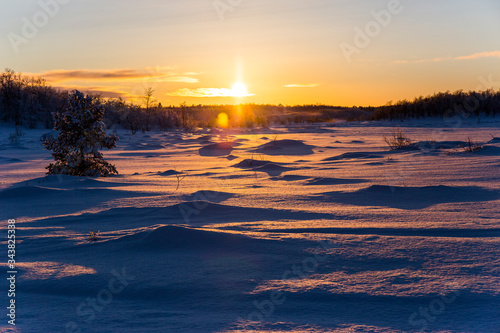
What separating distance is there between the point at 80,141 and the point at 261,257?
4.99 metres

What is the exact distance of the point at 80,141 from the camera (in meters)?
6.62

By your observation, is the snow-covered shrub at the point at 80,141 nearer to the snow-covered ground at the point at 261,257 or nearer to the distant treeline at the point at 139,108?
the snow-covered ground at the point at 261,257

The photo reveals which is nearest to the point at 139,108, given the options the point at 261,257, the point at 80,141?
the point at 80,141

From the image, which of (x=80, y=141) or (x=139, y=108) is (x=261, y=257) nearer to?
(x=80, y=141)

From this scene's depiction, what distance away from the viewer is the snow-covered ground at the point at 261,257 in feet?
5.73

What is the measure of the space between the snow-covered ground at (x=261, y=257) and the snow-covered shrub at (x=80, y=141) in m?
1.40

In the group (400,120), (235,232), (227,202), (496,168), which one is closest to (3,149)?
(227,202)

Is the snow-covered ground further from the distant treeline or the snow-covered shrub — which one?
the distant treeline

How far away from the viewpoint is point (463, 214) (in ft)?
11.0

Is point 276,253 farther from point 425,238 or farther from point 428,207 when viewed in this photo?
point 428,207

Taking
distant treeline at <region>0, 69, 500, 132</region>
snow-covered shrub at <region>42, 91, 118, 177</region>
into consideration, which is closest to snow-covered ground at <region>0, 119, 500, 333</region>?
snow-covered shrub at <region>42, 91, 118, 177</region>

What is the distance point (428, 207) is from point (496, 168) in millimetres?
2454

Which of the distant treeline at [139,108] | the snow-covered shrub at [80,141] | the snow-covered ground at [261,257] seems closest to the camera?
the snow-covered ground at [261,257]

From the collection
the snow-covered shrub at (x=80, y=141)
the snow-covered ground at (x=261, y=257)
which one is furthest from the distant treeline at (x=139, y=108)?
the snow-covered ground at (x=261, y=257)
